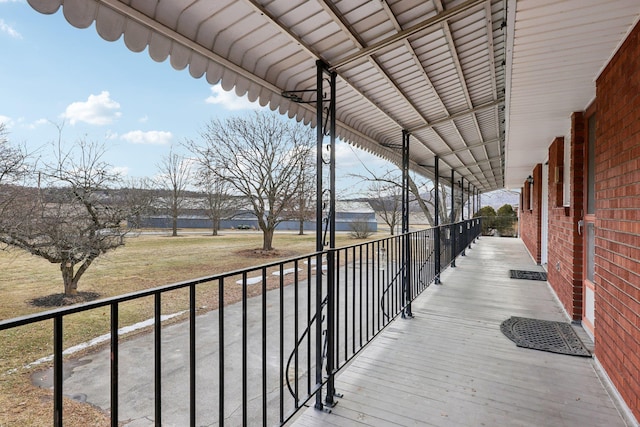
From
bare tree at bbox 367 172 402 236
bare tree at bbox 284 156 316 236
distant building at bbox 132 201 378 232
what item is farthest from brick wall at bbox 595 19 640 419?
distant building at bbox 132 201 378 232

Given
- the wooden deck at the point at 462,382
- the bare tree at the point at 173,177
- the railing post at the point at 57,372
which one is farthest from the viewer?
the bare tree at the point at 173,177

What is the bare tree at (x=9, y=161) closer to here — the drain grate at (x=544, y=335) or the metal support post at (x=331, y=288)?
the metal support post at (x=331, y=288)

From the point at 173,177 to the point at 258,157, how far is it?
4.88 m

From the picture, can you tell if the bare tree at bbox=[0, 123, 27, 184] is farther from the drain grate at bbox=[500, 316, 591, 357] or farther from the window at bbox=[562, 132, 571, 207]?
the window at bbox=[562, 132, 571, 207]

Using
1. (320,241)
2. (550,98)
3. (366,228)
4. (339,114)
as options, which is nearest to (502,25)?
(550,98)

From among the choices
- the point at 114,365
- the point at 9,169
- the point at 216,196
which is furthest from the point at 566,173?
the point at 216,196

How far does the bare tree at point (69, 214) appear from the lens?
680 centimetres

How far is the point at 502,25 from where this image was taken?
2.36 meters

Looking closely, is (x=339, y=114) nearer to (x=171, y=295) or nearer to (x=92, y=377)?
(x=92, y=377)

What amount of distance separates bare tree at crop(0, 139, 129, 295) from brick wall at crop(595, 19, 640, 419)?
8.95 metres

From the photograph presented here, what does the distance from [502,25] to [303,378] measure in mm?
3418

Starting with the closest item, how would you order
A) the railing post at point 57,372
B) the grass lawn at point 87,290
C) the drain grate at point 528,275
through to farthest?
the railing post at point 57,372 < the grass lawn at point 87,290 < the drain grate at point 528,275

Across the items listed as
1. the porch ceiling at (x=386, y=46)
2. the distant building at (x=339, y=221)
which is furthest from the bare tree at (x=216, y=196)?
the porch ceiling at (x=386, y=46)

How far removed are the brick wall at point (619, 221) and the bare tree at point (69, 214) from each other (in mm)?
8952
